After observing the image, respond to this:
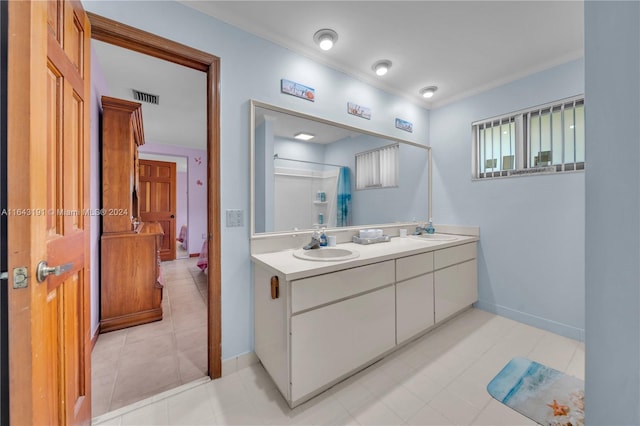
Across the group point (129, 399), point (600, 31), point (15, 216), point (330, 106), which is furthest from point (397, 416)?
point (330, 106)

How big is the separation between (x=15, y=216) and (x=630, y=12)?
1.49 m

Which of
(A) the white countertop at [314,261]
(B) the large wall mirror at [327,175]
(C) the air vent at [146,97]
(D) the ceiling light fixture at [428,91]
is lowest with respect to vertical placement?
(A) the white countertop at [314,261]

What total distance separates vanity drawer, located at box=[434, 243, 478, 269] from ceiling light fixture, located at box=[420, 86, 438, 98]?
1.70 meters

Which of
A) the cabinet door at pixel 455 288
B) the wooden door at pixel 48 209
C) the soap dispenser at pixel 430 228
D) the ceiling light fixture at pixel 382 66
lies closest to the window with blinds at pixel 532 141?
the soap dispenser at pixel 430 228

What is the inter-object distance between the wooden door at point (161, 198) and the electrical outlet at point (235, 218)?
441 centimetres

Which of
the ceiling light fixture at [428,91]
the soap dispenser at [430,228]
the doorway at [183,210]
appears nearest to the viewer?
the ceiling light fixture at [428,91]

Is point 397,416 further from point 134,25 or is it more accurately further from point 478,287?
point 134,25

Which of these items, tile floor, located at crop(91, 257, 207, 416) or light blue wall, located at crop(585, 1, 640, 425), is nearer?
light blue wall, located at crop(585, 1, 640, 425)

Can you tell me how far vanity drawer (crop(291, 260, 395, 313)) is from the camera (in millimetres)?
1327

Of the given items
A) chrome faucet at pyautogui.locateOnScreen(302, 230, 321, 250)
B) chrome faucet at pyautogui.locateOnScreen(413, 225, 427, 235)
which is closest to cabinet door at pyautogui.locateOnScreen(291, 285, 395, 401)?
chrome faucet at pyautogui.locateOnScreen(302, 230, 321, 250)

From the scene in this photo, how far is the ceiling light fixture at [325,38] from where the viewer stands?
179 cm

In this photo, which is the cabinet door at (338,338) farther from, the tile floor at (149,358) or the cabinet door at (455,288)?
the tile floor at (149,358)

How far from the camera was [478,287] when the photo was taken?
269 centimetres

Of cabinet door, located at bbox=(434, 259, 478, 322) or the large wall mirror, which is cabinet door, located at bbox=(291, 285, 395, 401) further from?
the large wall mirror
